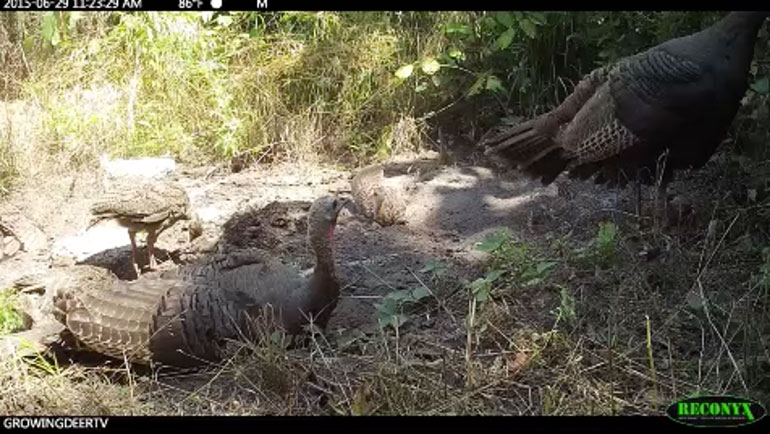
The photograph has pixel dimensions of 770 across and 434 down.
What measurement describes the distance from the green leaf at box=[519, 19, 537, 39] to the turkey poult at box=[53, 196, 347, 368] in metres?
0.61

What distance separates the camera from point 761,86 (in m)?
2.69

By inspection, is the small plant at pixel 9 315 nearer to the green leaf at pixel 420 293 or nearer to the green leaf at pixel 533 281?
the green leaf at pixel 420 293

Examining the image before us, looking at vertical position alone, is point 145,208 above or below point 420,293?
above

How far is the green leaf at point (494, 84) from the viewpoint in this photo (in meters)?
2.70

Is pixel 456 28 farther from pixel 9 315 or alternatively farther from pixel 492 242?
pixel 9 315

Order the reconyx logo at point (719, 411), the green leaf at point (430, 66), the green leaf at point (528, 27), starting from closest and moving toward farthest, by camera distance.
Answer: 1. the reconyx logo at point (719, 411)
2. the green leaf at point (528, 27)
3. the green leaf at point (430, 66)

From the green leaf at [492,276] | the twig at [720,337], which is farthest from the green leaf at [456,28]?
the twig at [720,337]

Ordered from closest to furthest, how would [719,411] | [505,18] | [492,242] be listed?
[719,411] < [505,18] < [492,242]

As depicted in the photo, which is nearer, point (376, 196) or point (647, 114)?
point (376, 196)

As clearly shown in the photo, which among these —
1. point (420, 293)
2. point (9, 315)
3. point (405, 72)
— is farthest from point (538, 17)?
point (9, 315)

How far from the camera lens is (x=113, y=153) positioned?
2707 mm

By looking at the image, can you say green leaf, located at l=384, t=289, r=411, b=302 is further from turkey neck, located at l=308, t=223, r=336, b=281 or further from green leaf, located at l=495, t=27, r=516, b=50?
green leaf, located at l=495, t=27, r=516, b=50

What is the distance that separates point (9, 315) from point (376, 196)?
945mm

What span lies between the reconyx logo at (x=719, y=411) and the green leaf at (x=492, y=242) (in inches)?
22.7
